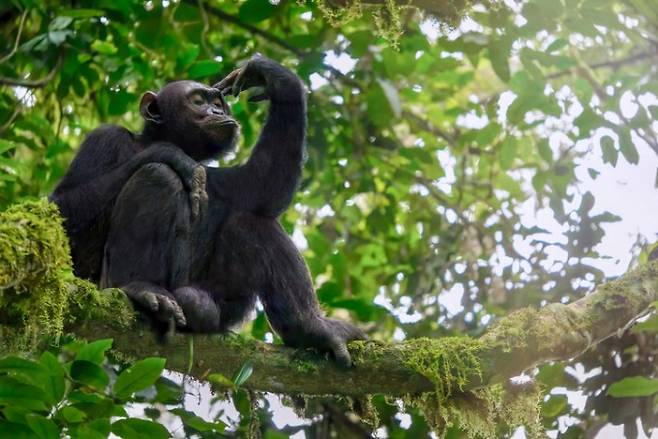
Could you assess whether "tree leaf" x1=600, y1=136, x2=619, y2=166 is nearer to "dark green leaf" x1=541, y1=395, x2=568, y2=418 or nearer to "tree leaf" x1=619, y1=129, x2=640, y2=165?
"tree leaf" x1=619, y1=129, x2=640, y2=165

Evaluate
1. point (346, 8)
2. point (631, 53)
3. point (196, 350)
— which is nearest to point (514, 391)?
point (196, 350)

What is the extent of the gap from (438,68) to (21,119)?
3.72m

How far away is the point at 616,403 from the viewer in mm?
6270

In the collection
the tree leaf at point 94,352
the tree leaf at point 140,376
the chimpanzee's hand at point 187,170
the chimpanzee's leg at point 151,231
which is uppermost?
the chimpanzee's hand at point 187,170

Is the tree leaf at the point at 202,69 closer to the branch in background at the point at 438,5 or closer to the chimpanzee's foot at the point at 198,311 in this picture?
the branch in background at the point at 438,5

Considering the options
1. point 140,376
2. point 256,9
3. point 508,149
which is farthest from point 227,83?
point 508,149

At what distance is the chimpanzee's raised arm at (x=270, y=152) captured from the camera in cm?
589

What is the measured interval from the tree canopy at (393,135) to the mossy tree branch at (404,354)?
99 mm

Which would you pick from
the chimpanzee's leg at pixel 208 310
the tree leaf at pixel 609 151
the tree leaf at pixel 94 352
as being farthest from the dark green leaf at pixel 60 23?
the tree leaf at pixel 609 151

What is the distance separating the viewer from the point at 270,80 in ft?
20.3

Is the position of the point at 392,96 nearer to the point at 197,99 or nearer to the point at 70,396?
the point at 197,99

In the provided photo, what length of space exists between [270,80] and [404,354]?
2170mm

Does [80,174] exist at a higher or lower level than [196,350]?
higher

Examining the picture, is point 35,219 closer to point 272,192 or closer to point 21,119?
point 272,192
